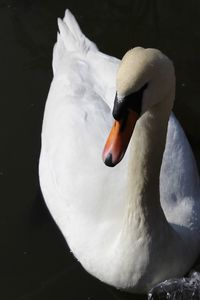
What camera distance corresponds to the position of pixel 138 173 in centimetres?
371

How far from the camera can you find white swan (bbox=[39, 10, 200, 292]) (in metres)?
3.25

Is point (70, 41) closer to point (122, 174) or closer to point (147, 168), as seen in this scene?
point (122, 174)

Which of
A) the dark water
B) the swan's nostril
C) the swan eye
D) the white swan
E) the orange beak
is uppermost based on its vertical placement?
the swan eye

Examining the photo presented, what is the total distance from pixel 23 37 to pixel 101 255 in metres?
2.59

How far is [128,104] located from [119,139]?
0.54 feet

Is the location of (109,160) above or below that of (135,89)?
below

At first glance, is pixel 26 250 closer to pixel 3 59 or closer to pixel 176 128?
pixel 176 128

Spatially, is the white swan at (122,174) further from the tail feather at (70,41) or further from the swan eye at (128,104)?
the tail feather at (70,41)

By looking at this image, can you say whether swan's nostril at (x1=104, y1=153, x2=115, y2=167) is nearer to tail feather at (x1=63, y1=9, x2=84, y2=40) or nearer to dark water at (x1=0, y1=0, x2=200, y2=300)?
dark water at (x1=0, y1=0, x2=200, y2=300)

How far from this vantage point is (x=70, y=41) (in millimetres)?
5402

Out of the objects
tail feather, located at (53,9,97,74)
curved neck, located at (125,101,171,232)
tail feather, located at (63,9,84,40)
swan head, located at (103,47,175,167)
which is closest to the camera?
swan head, located at (103,47,175,167)

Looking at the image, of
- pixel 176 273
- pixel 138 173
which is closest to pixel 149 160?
pixel 138 173

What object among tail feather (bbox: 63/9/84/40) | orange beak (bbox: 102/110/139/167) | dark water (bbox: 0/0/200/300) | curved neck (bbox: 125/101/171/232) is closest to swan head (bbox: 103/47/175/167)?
orange beak (bbox: 102/110/139/167)

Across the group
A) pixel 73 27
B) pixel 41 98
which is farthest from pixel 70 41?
pixel 41 98
